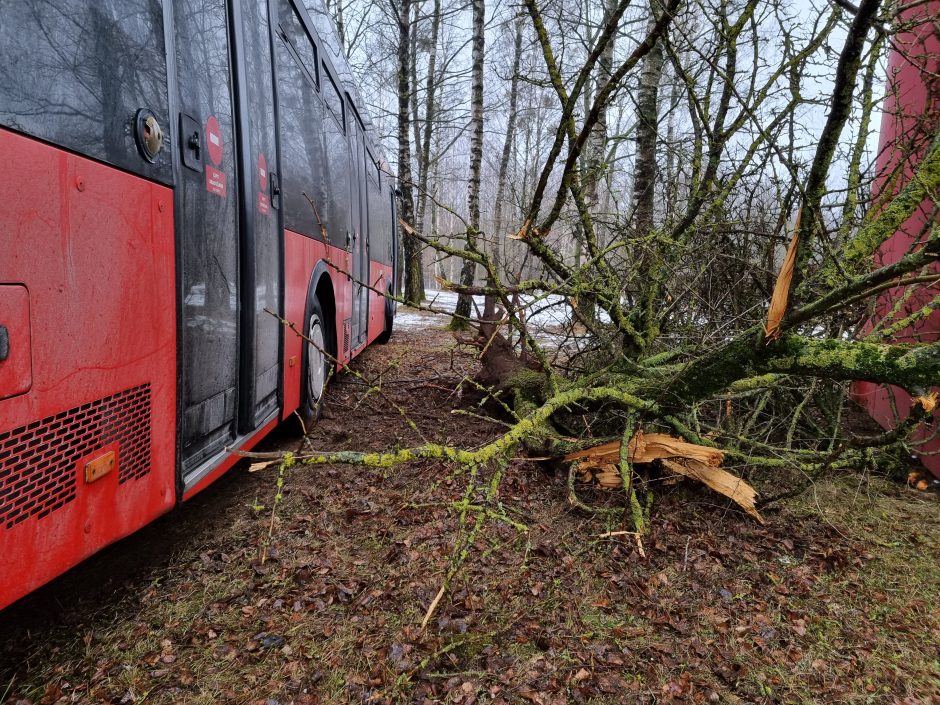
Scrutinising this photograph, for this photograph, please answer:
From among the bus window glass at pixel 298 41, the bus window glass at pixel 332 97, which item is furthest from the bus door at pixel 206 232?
the bus window glass at pixel 332 97

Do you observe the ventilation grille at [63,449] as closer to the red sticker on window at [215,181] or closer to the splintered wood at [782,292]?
the red sticker on window at [215,181]

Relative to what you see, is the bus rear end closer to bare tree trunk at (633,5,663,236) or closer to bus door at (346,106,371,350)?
bus door at (346,106,371,350)

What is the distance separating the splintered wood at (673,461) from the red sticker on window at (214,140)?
256 centimetres

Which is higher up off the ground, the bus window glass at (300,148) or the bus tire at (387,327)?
the bus window glass at (300,148)

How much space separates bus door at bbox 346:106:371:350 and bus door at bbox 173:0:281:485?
259 centimetres

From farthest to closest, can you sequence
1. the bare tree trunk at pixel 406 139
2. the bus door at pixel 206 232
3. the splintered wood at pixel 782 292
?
1. the bare tree trunk at pixel 406 139
2. the bus door at pixel 206 232
3. the splintered wood at pixel 782 292

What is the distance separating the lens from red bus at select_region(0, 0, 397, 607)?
1.39 meters

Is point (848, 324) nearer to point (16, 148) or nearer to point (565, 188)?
point (565, 188)

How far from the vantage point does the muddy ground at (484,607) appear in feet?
6.32

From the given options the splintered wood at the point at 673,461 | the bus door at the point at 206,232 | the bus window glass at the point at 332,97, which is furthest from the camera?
the bus window glass at the point at 332,97

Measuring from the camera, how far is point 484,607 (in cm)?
234

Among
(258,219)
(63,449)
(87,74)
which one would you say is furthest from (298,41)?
(63,449)

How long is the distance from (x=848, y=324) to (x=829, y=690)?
326 centimetres

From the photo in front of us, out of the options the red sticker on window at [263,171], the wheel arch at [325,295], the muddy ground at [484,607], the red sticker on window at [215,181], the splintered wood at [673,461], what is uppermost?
the red sticker on window at [263,171]
